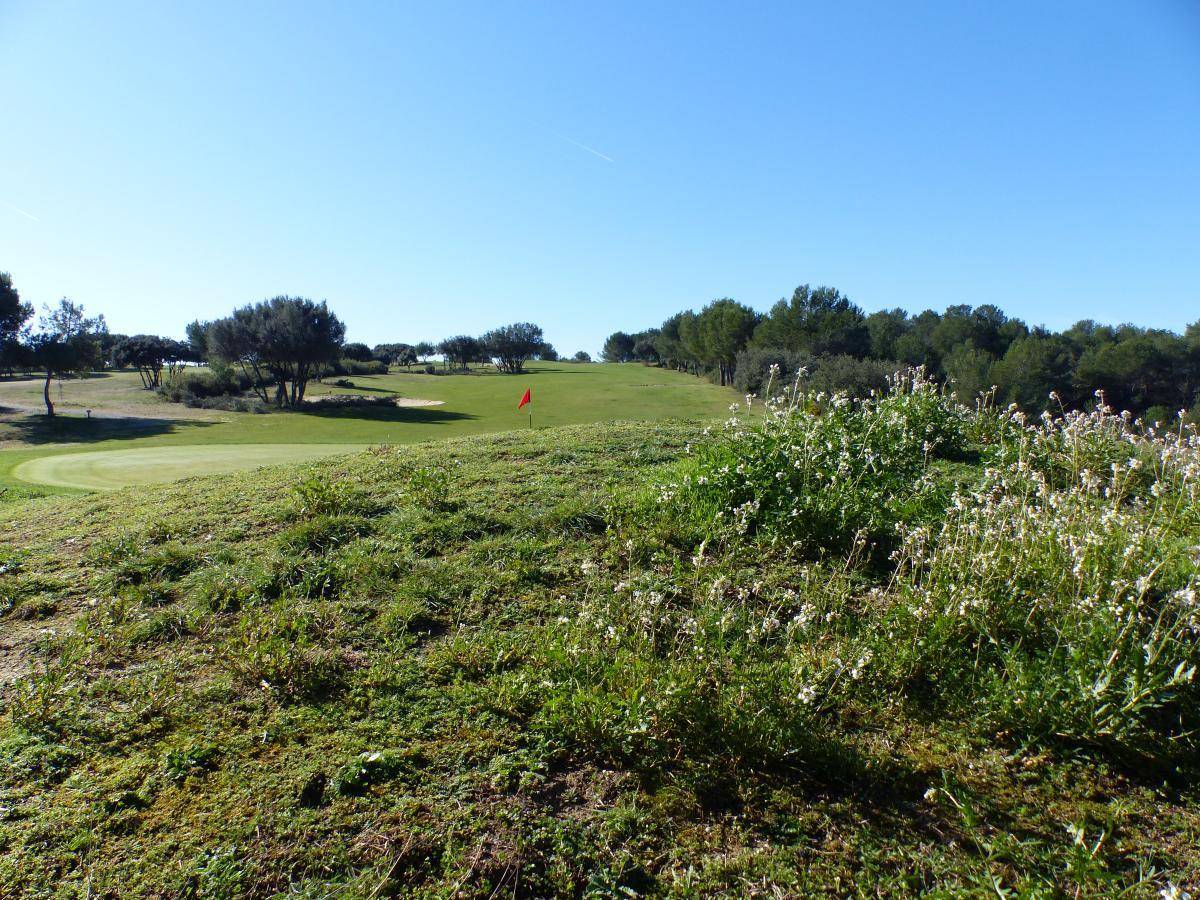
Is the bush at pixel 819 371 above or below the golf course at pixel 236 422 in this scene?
above

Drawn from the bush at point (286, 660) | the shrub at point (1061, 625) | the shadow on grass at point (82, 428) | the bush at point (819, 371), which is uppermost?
the bush at point (819, 371)

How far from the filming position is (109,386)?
2243 inches

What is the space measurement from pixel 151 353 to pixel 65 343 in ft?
59.0

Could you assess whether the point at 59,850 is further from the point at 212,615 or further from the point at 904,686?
the point at 904,686

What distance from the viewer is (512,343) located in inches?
3812

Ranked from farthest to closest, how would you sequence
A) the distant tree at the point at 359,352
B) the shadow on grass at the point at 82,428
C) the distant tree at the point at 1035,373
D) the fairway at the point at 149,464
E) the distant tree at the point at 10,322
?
the distant tree at the point at 359,352, the distant tree at the point at 1035,373, the distant tree at the point at 10,322, the shadow on grass at the point at 82,428, the fairway at the point at 149,464

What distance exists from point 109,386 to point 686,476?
2698 inches

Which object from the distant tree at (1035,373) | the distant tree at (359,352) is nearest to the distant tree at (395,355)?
the distant tree at (359,352)

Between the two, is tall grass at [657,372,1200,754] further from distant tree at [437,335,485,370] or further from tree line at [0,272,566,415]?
distant tree at [437,335,485,370]

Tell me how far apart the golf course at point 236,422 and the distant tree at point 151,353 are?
2.52 meters

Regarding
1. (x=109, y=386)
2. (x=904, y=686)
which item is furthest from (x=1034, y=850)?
(x=109, y=386)

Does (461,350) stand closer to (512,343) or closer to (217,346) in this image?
(512,343)

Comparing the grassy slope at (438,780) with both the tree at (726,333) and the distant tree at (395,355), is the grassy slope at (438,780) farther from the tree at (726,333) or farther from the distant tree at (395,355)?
the distant tree at (395,355)

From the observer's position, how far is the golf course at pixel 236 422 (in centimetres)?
1466
